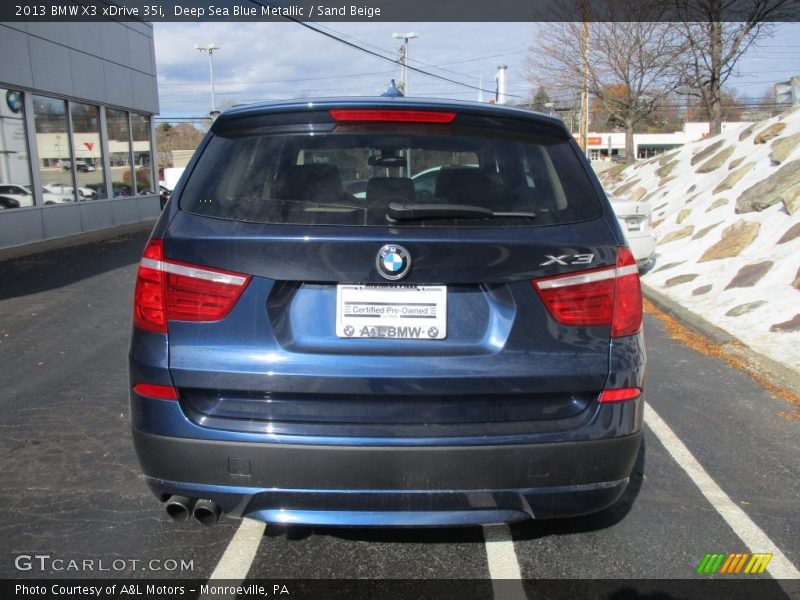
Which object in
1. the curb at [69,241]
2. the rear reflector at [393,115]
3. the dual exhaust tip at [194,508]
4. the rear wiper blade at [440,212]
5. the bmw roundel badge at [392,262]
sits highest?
the rear reflector at [393,115]

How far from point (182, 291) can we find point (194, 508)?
0.79m

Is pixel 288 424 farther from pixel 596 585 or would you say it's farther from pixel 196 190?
pixel 596 585

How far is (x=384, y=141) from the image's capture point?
255 centimetres

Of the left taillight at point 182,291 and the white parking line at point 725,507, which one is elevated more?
the left taillight at point 182,291

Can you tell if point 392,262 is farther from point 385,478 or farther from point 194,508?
point 194,508

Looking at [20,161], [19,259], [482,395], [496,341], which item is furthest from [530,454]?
[20,161]

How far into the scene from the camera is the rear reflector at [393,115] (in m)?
2.50

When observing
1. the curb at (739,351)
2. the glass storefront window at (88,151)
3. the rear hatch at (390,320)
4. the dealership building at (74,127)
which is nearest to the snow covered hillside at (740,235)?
the curb at (739,351)

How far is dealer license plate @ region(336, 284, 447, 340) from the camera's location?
7.44 ft

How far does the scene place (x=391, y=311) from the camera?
228cm

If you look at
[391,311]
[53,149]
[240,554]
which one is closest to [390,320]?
[391,311]

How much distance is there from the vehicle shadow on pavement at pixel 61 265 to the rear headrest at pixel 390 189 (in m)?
7.78

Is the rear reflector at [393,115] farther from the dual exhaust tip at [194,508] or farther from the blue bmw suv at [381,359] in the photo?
the dual exhaust tip at [194,508]

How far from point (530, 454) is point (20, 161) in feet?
49.4
